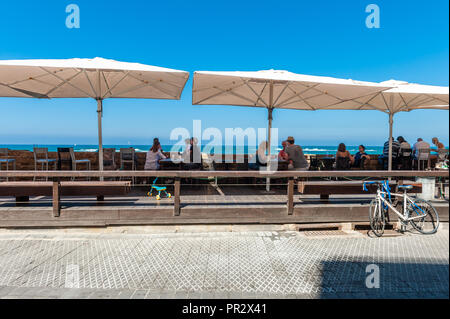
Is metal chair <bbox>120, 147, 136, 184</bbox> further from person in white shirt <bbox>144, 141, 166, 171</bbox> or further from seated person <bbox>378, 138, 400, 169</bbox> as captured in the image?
seated person <bbox>378, 138, 400, 169</bbox>

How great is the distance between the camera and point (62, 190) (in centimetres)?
525

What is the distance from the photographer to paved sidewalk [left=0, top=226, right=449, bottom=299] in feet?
10.3

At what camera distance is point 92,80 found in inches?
263

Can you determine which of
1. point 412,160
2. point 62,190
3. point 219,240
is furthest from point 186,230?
point 412,160

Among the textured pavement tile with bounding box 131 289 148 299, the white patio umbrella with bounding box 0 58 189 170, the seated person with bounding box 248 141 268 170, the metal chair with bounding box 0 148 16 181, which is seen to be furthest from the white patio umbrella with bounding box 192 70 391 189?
the metal chair with bounding box 0 148 16 181

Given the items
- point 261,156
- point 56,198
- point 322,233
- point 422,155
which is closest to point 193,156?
point 261,156

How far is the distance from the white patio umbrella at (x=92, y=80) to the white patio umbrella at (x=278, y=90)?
0.71 metres

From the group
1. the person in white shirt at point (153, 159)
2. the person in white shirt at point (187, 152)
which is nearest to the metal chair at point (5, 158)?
the person in white shirt at point (153, 159)

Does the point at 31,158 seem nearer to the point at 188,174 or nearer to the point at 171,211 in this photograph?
the point at 171,211

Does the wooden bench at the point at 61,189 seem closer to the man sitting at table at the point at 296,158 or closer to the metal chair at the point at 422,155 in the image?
the man sitting at table at the point at 296,158

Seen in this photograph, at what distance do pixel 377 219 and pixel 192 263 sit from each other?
3.38 m

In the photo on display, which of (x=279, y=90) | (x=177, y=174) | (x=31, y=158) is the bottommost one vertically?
(x=177, y=174)
